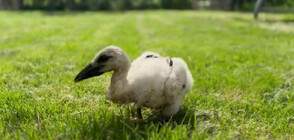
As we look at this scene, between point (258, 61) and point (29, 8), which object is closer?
point (258, 61)

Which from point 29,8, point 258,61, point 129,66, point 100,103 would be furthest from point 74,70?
point 29,8

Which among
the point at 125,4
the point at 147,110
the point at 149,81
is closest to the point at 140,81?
the point at 149,81

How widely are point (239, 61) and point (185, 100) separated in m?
3.07

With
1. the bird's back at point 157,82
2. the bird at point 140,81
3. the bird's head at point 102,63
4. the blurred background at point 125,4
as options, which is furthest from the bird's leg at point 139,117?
the blurred background at point 125,4

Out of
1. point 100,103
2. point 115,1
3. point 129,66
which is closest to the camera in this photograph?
point 129,66

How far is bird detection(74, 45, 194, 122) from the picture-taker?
2.78 meters

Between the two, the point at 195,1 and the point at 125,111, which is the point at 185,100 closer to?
the point at 125,111

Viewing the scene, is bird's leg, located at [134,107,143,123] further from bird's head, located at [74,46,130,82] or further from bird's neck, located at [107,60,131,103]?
bird's head, located at [74,46,130,82]

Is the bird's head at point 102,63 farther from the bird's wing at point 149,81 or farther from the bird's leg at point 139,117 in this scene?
the bird's leg at point 139,117

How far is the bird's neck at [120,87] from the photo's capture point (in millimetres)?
2782

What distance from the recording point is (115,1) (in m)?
39.3

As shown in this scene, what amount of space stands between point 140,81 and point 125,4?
1477 inches

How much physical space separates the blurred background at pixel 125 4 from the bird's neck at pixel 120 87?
32.6 meters

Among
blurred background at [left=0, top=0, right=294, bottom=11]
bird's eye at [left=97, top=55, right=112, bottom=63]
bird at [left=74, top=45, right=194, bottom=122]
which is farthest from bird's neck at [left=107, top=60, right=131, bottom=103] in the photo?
blurred background at [left=0, top=0, right=294, bottom=11]
